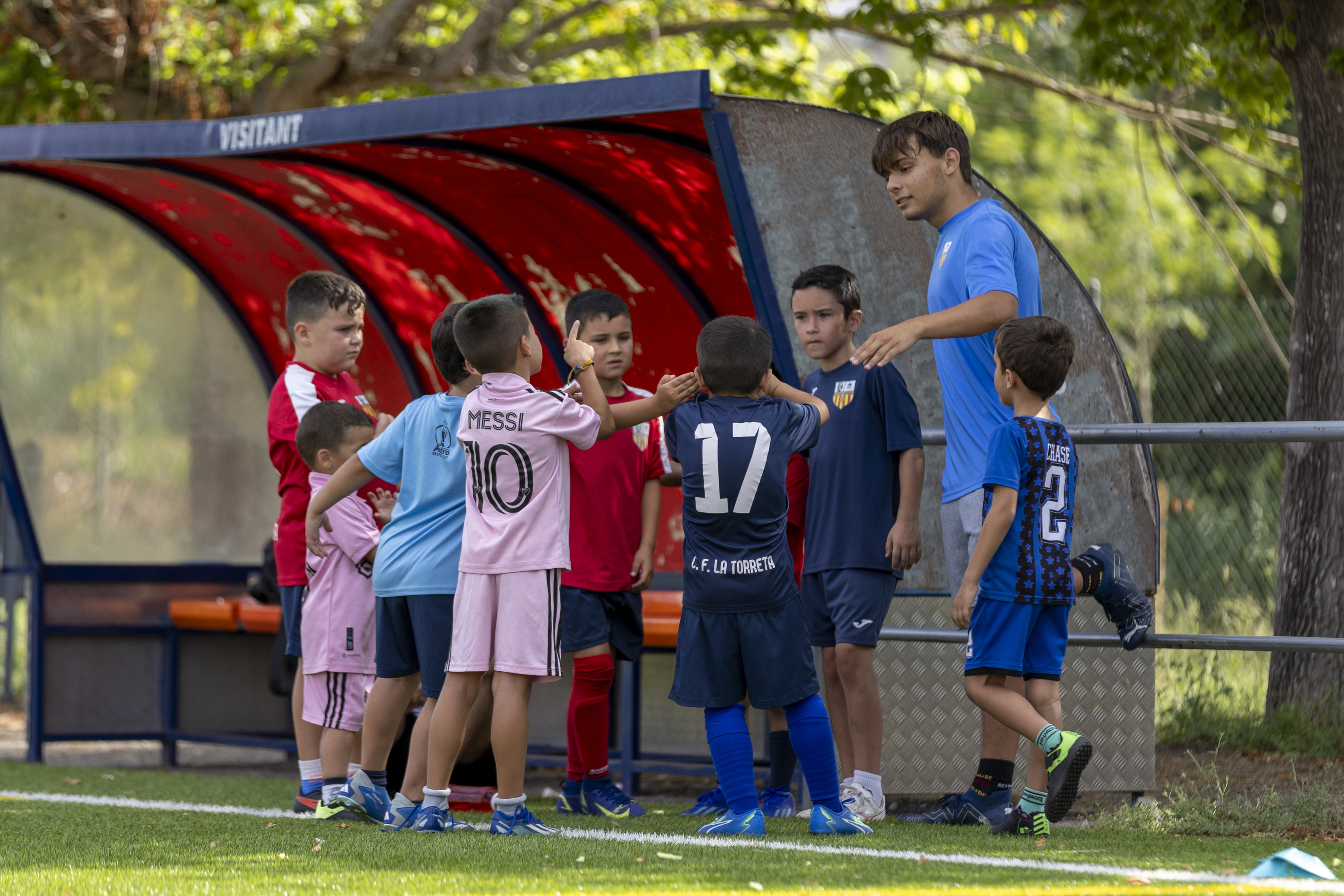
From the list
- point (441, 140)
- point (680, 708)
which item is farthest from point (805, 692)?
point (441, 140)

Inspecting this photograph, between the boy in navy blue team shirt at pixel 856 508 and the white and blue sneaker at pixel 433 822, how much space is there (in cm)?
126

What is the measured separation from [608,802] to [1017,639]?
5.34ft

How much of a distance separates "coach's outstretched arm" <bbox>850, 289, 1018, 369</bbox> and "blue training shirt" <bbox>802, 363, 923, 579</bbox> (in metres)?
0.33

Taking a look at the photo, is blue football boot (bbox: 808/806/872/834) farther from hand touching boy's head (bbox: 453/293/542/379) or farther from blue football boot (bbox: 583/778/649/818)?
hand touching boy's head (bbox: 453/293/542/379)

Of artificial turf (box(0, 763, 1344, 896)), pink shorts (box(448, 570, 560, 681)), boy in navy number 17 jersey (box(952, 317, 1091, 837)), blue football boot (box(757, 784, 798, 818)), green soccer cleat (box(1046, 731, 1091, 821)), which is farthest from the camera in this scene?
blue football boot (box(757, 784, 798, 818))

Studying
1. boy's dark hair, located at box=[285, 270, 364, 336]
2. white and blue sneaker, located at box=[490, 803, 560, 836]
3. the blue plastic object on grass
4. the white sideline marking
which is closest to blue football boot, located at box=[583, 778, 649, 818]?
the white sideline marking

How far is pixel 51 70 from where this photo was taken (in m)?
10.4

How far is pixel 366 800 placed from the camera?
501cm

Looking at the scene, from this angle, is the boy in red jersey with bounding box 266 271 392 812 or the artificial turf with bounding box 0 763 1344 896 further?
the boy in red jersey with bounding box 266 271 392 812

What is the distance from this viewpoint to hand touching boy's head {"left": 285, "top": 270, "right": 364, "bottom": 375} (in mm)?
5578

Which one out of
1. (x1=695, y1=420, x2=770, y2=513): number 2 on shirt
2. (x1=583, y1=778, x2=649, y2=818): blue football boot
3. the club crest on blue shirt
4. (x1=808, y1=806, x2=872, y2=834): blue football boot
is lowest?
(x1=583, y1=778, x2=649, y2=818): blue football boot

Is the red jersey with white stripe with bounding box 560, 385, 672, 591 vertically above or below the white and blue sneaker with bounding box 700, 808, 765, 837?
above

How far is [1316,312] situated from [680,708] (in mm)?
3331

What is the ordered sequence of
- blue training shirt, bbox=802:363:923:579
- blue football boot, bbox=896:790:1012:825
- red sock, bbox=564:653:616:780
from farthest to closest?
red sock, bbox=564:653:616:780
blue training shirt, bbox=802:363:923:579
blue football boot, bbox=896:790:1012:825
